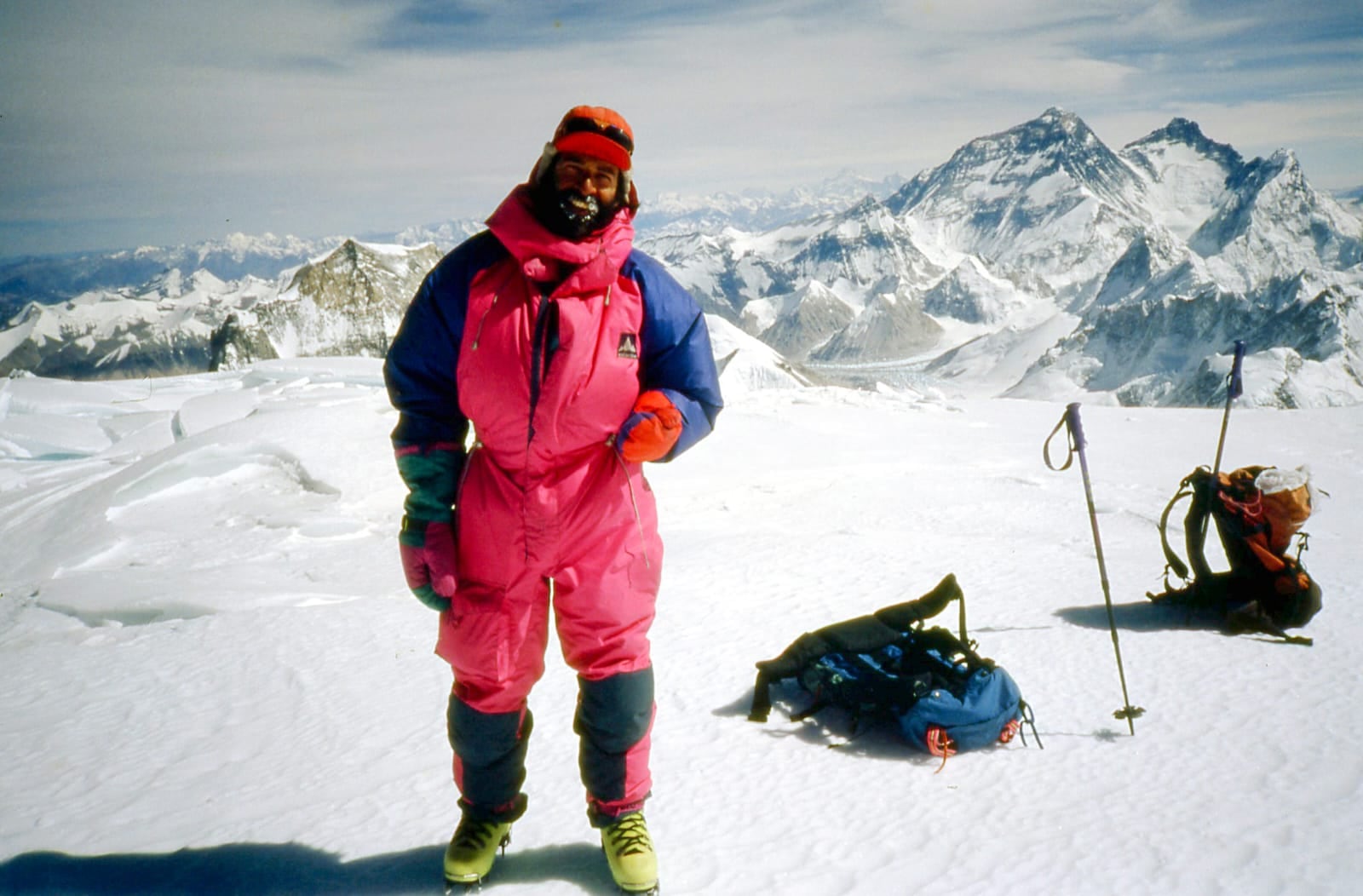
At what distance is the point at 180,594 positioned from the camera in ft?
19.8

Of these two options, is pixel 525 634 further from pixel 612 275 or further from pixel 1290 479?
pixel 1290 479

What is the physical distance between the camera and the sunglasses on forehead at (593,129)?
8.38 ft

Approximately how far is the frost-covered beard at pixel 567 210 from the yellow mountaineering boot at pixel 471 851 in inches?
86.0

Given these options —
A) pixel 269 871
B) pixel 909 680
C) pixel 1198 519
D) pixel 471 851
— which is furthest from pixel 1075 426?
pixel 269 871

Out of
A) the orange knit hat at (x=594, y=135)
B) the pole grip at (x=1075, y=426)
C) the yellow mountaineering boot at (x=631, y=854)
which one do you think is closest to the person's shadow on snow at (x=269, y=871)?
the yellow mountaineering boot at (x=631, y=854)

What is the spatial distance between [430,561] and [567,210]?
4.26 feet

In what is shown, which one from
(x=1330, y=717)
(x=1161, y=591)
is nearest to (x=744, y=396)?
(x=1161, y=591)

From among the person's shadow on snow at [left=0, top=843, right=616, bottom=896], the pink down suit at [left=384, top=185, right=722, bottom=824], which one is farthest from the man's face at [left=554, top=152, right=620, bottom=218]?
the person's shadow on snow at [left=0, top=843, right=616, bottom=896]

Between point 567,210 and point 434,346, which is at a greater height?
point 567,210

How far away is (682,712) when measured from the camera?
14.3ft

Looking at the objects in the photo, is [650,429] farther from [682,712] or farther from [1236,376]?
[1236,376]

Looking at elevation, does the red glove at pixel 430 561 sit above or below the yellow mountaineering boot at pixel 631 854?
above

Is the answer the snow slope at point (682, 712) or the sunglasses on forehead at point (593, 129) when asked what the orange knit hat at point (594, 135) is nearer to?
the sunglasses on forehead at point (593, 129)

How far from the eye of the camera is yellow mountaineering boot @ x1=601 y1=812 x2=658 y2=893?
105 inches
